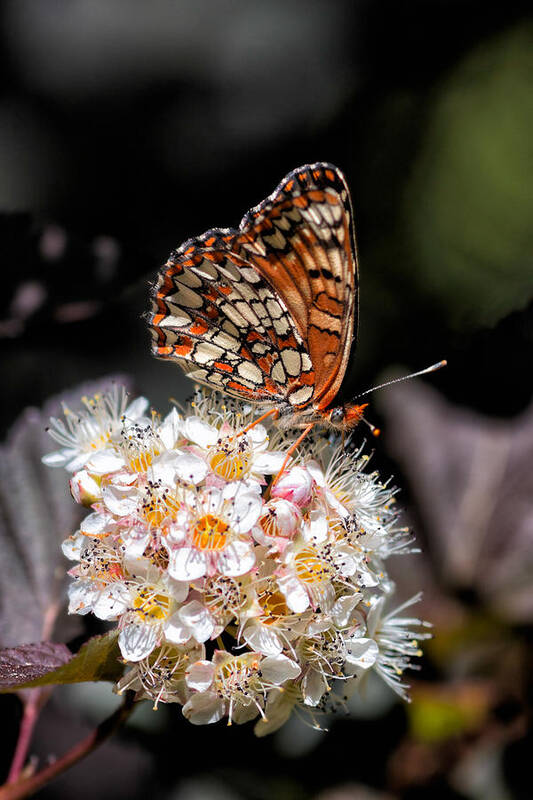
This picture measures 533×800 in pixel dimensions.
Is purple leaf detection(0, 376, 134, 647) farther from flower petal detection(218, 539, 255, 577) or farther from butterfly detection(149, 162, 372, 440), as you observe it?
flower petal detection(218, 539, 255, 577)

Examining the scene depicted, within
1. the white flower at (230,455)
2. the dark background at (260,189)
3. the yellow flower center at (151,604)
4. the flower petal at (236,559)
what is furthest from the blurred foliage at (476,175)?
the yellow flower center at (151,604)

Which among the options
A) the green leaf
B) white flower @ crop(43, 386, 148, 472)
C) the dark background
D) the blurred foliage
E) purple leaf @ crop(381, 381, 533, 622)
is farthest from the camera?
purple leaf @ crop(381, 381, 533, 622)

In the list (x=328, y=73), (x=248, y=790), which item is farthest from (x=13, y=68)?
(x=248, y=790)

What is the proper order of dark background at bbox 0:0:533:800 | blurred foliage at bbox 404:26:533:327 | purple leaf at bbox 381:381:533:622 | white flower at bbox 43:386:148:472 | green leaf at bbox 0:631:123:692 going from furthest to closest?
1. purple leaf at bbox 381:381:533:622
2. blurred foliage at bbox 404:26:533:327
3. dark background at bbox 0:0:533:800
4. white flower at bbox 43:386:148:472
5. green leaf at bbox 0:631:123:692

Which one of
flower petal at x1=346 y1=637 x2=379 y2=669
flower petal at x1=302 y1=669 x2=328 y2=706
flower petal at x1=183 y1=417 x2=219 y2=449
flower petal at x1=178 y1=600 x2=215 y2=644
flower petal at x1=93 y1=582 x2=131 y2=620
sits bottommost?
flower petal at x1=302 y1=669 x2=328 y2=706

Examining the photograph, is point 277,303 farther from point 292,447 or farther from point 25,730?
point 25,730

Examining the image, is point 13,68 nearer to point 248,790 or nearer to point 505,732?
point 248,790

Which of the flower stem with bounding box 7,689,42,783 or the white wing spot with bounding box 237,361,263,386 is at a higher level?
the white wing spot with bounding box 237,361,263,386

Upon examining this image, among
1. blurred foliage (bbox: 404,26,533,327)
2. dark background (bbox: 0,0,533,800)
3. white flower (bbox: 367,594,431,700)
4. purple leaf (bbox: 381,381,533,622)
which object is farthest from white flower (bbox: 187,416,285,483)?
purple leaf (bbox: 381,381,533,622)
